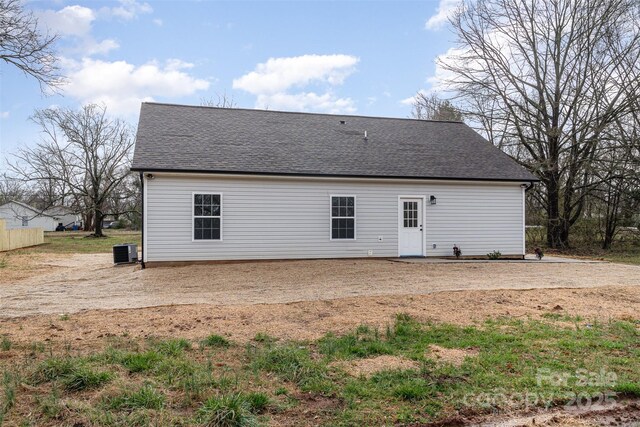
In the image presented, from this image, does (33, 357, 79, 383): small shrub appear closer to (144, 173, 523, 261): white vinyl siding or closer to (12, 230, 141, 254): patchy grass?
(144, 173, 523, 261): white vinyl siding

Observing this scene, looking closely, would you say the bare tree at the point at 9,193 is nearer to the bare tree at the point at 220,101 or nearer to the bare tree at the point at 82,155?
the bare tree at the point at 82,155

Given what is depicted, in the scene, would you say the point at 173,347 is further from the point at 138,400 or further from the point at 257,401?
the point at 257,401

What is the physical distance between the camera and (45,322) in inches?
225

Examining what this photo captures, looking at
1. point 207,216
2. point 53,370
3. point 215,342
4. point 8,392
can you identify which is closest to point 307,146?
point 207,216

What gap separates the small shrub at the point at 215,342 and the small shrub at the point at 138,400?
1.35m

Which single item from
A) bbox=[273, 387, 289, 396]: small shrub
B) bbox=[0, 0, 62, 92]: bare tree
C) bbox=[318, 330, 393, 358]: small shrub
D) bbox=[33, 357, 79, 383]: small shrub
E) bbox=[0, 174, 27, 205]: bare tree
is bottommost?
bbox=[273, 387, 289, 396]: small shrub

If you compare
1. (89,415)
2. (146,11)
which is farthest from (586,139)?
(89,415)

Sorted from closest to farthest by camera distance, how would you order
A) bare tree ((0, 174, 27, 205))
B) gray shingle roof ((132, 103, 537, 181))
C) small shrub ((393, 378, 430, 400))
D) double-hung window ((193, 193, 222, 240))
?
small shrub ((393, 378, 430, 400)), double-hung window ((193, 193, 222, 240)), gray shingle roof ((132, 103, 537, 181)), bare tree ((0, 174, 27, 205))

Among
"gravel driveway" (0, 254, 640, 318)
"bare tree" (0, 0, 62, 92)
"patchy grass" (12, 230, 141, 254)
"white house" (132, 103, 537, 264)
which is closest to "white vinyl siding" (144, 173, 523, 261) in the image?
"white house" (132, 103, 537, 264)

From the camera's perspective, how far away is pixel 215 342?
15.5ft

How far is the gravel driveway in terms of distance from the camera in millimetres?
7422

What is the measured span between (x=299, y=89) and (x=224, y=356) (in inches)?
1050

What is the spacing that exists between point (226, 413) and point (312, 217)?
1004 centimetres

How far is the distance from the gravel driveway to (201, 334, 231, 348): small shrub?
222cm
